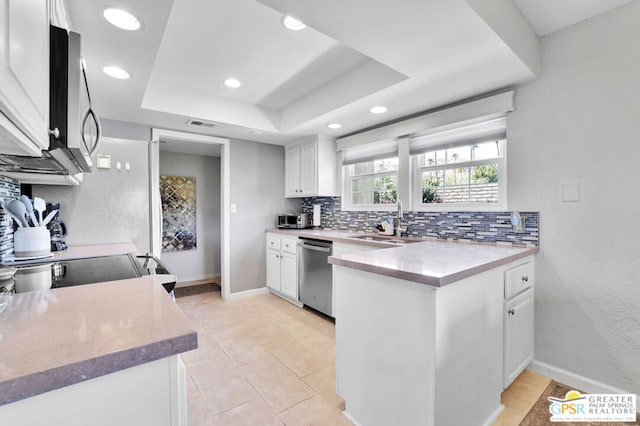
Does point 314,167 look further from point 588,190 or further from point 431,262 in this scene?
point 588,190

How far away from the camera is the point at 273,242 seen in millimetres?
3885

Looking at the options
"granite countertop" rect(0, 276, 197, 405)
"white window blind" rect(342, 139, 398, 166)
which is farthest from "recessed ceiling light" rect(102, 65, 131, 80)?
"white window blind" rect(342, 139, 398, 166)

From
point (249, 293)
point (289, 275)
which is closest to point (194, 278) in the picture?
point (249, 293)

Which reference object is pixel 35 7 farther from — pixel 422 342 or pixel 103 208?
pixel 103 208

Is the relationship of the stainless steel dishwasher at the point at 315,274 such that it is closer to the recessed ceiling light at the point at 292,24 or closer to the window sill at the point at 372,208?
the window sill at the point at 372,208

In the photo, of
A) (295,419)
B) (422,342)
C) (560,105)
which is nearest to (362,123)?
(560,105)

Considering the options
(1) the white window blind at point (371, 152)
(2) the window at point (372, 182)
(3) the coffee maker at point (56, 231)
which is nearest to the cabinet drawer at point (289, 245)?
(2) the window at point (372, 182)

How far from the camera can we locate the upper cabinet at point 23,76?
538 millimetres

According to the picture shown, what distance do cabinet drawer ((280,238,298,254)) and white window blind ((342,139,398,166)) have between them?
1.22 metres

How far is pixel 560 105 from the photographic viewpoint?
1.97 meters

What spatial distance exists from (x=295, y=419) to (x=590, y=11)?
10.1 feet

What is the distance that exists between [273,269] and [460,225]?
7.85 feet

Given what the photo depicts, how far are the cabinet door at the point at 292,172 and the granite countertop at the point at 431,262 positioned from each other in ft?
7.42

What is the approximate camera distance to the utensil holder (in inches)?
66.8
